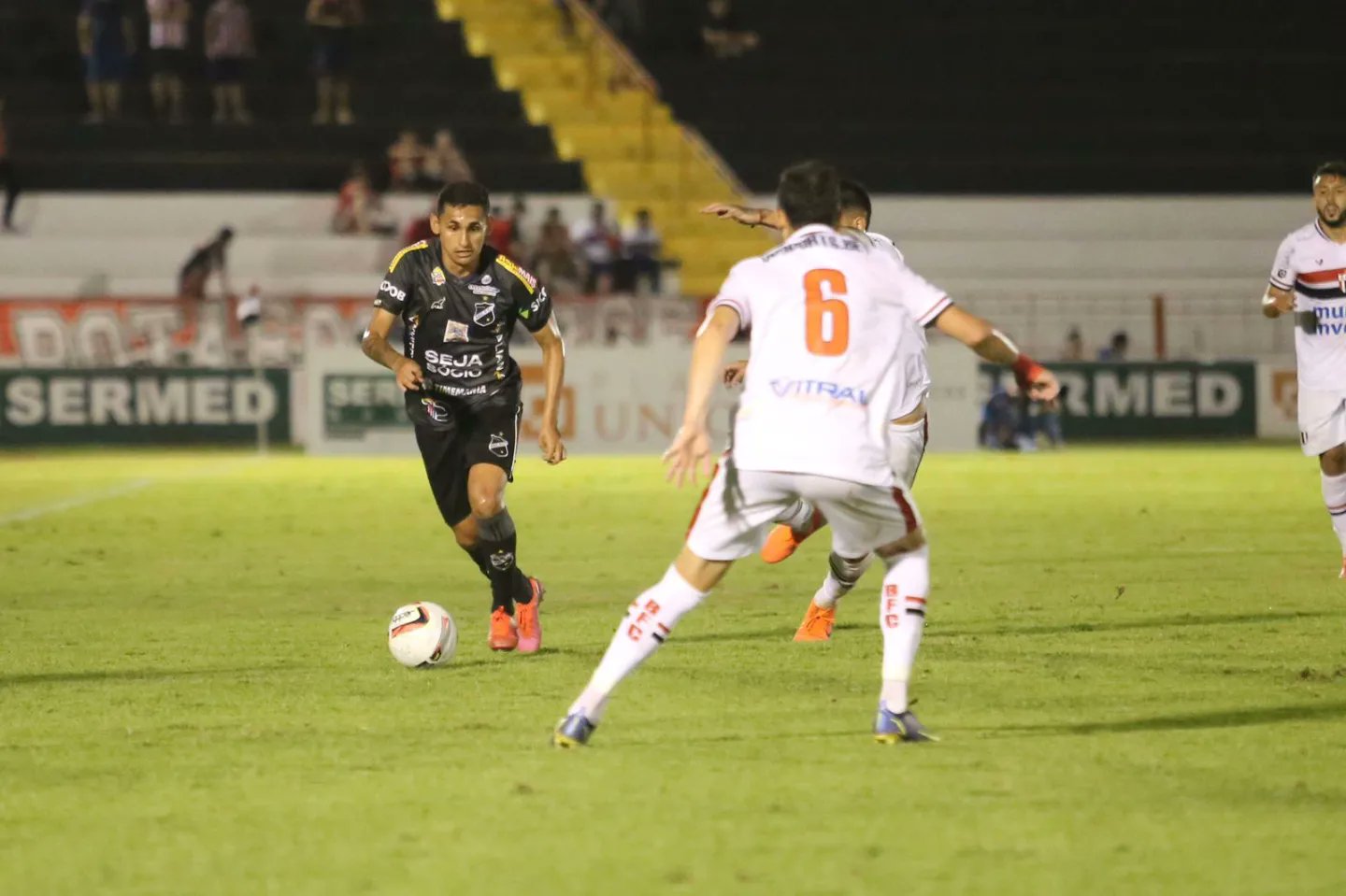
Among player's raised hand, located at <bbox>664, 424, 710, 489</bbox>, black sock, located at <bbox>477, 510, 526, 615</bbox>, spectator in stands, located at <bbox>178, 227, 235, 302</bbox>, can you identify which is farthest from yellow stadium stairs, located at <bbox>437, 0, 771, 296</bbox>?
player's raised hand, located at <bbox>664, 424, 710, 489</bbox>

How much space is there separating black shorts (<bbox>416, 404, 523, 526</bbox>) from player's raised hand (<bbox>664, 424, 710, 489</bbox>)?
122 inches

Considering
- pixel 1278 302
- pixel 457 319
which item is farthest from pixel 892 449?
pixel 1278 302

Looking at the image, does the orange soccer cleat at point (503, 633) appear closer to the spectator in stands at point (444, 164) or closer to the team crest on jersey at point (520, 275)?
the team crest on jersey at point (520, 275)

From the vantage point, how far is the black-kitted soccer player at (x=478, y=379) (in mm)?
9578

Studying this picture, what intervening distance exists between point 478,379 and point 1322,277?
5.12 meters

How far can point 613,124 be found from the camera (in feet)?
117

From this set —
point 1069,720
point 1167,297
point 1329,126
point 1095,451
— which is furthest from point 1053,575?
point 1329,126

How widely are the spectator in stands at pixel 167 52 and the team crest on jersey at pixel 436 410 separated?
2480 cm

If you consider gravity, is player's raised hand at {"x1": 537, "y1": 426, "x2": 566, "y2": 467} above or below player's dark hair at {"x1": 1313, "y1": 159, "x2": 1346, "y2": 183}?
below

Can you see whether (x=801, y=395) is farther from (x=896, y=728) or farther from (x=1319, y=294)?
(x=1319, y=294)

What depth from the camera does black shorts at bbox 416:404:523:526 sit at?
9656 mm

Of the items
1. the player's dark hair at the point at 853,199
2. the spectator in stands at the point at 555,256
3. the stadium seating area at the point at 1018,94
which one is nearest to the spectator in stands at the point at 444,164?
the spectator in stands at the point at 555,256

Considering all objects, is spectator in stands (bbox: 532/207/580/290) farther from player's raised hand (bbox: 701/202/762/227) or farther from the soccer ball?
player's raised hand (bbox: 701/202/762/227)

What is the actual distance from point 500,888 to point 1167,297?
2684 centimetres
